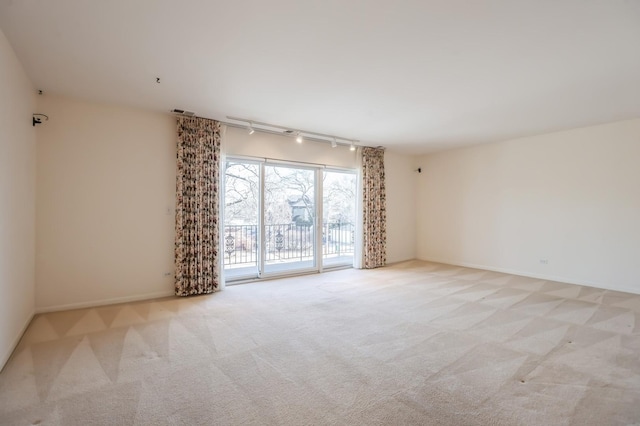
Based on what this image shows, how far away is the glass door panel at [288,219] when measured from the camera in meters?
5.30

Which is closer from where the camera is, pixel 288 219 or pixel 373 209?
pixel 288 219

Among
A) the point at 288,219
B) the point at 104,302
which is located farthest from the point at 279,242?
the point at 104,302

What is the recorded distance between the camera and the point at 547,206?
5.21 meters

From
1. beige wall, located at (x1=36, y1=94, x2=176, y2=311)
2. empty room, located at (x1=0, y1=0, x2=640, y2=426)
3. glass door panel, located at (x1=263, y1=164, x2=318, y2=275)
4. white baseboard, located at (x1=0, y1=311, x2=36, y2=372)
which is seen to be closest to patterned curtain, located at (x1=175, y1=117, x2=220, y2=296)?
empty room, located at (x1=0, y1=0, x2=640, y2=426)

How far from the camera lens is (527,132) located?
5113mm

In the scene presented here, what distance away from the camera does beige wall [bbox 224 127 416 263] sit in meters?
4.91

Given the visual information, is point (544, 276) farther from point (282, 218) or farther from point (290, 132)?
point (290, 132)

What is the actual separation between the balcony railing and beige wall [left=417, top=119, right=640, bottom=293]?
2.55 m

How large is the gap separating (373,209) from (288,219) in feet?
6.33

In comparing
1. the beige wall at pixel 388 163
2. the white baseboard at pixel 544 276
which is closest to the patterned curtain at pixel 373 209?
the beige wall at pixel 388 163

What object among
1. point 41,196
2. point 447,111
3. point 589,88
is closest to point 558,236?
point 589,88

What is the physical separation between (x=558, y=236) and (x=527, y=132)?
1.96 meters

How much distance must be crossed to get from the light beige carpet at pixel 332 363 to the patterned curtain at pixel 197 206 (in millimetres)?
446

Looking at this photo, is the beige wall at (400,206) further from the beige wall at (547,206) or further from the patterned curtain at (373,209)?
the beige wall at (547,206)
